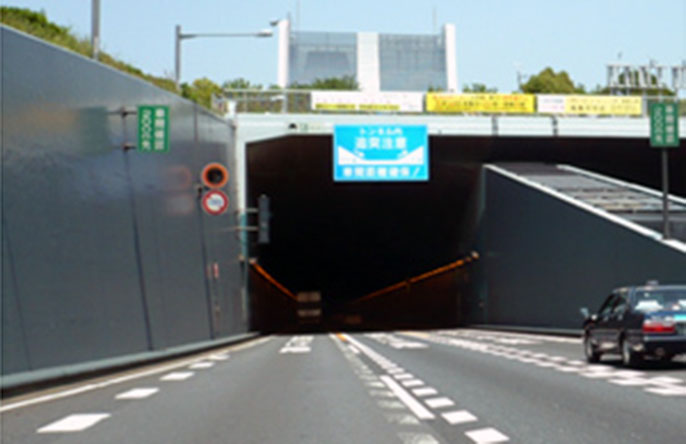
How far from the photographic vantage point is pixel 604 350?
64.0 ft

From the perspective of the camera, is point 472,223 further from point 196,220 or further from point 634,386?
point 634,386

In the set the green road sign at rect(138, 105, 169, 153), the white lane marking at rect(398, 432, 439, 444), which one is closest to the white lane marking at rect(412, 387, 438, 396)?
the white lane marking at rect(398, 432, 439, 444)

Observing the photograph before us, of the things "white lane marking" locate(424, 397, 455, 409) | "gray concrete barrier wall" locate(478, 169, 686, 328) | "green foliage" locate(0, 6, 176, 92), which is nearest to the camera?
"white lane marking" locate(424, 397, 455, 409)

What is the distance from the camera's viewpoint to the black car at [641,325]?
1742 cm

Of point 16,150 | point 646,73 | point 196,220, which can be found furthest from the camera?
point 646,73

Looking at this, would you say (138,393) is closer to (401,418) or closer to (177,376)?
(177,376)

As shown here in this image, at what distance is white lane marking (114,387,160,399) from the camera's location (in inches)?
533

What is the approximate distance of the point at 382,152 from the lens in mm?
44500

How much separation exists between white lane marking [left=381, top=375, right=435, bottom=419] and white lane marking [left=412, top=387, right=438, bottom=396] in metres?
0.15

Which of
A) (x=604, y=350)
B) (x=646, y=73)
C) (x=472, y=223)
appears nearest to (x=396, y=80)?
(x=646, y=73)

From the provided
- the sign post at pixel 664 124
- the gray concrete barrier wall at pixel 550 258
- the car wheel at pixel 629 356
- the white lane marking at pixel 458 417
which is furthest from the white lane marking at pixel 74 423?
the sign post at pixel 664 124

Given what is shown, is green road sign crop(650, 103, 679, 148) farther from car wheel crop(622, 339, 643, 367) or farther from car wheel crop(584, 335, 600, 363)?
car wheel crop(622, 339, 643, 367)

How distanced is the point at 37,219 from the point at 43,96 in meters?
2.48

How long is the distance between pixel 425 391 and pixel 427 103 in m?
33.1
